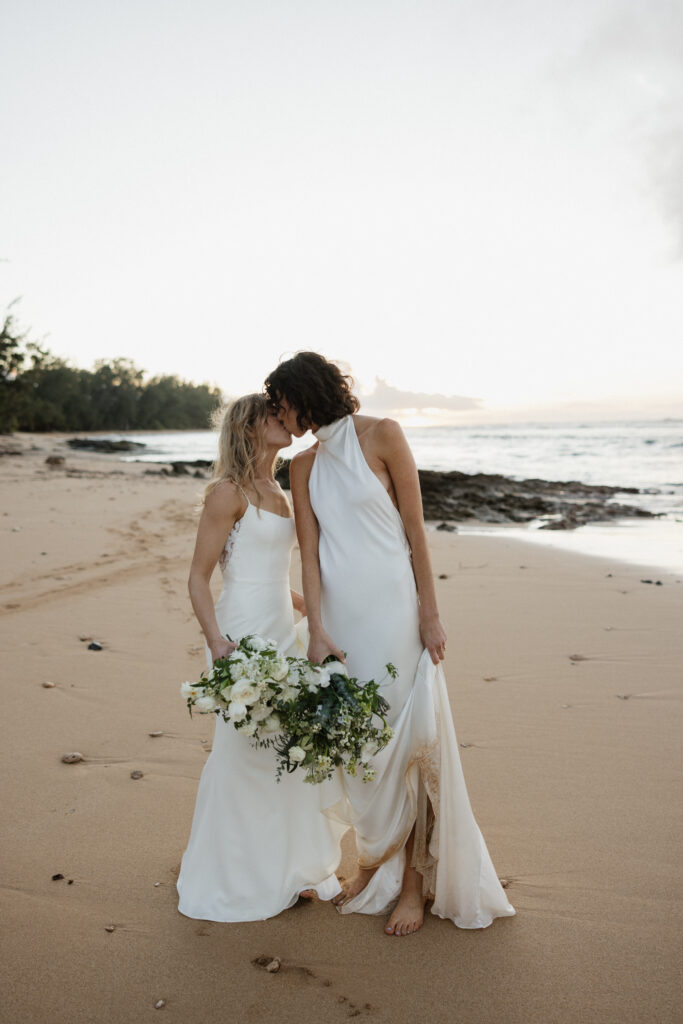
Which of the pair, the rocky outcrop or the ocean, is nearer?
the ocean

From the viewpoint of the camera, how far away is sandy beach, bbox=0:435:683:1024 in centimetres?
254

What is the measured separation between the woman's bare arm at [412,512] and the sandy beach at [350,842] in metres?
1.17

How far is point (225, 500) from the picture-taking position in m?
3.09

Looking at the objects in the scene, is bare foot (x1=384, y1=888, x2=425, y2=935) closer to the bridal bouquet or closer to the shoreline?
the bridal bouquet

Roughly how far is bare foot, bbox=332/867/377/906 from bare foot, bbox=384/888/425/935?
0.54 ft

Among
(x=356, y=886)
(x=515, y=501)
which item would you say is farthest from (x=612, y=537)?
(x=356, y=886)

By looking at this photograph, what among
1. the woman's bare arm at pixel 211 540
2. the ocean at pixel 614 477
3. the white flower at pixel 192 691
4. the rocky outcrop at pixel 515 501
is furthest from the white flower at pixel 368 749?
the rocky outcrop at pixel 515 501

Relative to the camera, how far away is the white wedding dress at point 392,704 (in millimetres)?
2900

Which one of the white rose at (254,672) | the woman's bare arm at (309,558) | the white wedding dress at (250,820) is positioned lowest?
the white wedding dress at (250,820)

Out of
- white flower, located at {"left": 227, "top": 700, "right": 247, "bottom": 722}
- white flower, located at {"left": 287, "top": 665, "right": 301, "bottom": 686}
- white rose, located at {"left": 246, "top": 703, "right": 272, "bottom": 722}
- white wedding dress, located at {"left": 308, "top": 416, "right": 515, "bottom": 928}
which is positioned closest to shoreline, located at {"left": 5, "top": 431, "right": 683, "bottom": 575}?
white wedding dress, located at {"left": 308, "top": 416, "right": 515, "bottom": 928}

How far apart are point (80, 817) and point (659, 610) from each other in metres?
5.46

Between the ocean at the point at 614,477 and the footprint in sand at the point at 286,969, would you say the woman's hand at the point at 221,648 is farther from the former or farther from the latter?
the ocean at the point at 614,477

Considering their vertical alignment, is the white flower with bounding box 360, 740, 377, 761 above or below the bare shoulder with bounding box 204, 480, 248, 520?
below

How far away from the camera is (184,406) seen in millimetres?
100375
